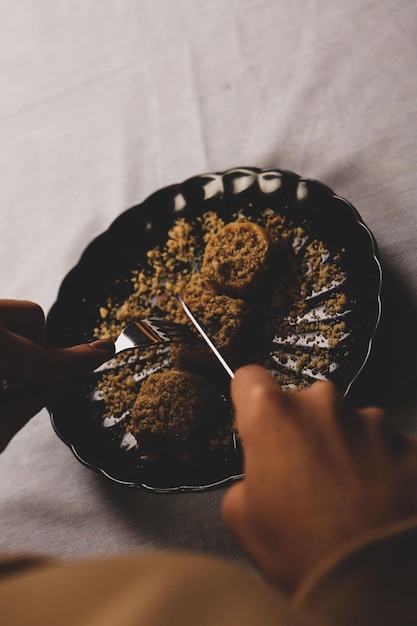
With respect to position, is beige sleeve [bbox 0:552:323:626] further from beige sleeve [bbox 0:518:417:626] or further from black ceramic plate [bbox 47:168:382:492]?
black ceramic plate [bbox 47:168:382:492]

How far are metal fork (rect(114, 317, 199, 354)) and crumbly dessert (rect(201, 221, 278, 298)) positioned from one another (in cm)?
6

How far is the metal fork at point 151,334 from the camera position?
0.64 m

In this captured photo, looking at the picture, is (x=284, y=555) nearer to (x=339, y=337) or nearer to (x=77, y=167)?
(x=339, y=337)

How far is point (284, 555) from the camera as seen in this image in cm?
39

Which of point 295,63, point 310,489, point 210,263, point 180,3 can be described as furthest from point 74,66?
point 310,489

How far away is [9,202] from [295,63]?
1.38 ft

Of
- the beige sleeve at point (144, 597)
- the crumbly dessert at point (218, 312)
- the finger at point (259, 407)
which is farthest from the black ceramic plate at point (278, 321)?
the beige sleeve at point (144, 597)

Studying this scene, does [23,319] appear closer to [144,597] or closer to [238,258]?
[238,258]

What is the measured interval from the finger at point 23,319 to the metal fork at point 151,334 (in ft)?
0.25

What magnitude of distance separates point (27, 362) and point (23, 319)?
0.06 metres

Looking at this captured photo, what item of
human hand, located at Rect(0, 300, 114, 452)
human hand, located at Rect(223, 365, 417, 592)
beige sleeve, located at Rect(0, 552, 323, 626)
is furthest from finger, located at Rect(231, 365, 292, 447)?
human hand, located at Rect(0, 300, 114, 452)

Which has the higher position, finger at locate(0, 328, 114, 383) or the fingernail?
finger at locate(0, 328, 114, 383)

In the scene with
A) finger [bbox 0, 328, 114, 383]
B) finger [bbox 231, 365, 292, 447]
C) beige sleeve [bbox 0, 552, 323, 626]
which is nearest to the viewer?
beige sleeve [bbox 0, 552, 323, 626]

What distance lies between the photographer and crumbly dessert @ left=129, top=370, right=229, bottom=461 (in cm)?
60
